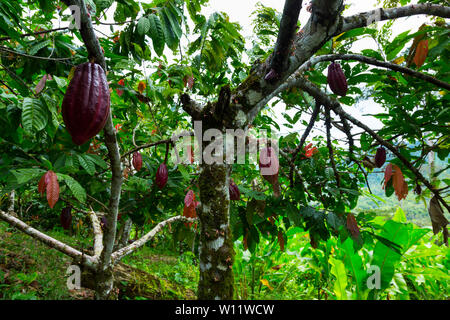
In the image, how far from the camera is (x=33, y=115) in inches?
29.5

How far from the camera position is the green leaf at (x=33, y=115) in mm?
733

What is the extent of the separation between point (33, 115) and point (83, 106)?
0.37 meters

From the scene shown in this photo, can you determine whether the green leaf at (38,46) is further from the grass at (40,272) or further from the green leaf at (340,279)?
the green leaf at (340,279)

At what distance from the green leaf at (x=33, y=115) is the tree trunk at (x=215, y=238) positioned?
526 mm

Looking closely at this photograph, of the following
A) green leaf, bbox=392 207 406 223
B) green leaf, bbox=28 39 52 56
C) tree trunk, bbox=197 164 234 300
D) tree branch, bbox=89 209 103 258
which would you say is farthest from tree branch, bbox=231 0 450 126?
green leaf, bbox=392 207 406 223

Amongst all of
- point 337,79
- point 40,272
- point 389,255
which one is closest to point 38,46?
point 337,79

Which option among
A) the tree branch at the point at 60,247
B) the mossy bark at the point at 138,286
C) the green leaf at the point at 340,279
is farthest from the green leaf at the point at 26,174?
the green leaf at the point at 340,279

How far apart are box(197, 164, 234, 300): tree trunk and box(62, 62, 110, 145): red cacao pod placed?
47 cm

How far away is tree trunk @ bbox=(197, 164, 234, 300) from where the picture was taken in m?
0.85

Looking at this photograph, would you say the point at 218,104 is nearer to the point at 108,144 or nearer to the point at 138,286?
the point at 108,144

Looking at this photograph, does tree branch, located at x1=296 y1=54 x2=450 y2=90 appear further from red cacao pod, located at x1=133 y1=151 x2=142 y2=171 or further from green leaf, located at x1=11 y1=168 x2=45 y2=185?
green leaf, located at x1=11 y1=168 x2=45 y2=185

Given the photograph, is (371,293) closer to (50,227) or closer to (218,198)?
(218,198)

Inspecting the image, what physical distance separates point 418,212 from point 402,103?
81.6 ft

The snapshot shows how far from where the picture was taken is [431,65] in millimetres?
1022
